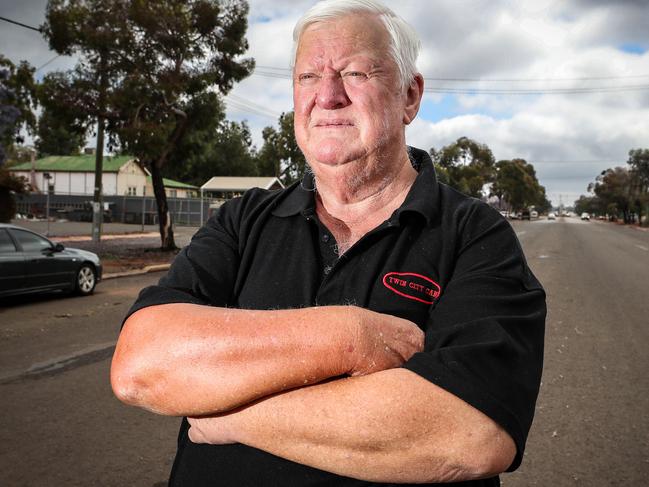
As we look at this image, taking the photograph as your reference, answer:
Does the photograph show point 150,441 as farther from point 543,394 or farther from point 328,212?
point 543,394

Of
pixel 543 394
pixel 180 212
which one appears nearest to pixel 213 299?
pixel 543 394

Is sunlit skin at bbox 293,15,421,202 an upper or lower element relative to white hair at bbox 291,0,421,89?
lower

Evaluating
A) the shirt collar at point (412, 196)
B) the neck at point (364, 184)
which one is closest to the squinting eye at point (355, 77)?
the neck at point (364, 184)

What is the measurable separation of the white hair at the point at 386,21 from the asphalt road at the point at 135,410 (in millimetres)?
2940

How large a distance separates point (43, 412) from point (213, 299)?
153 inches

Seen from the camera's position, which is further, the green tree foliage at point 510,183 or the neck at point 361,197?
the green tree foliage at point 510,183

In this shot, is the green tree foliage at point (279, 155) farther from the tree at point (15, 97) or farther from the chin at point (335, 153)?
the chin at point (335, 153)

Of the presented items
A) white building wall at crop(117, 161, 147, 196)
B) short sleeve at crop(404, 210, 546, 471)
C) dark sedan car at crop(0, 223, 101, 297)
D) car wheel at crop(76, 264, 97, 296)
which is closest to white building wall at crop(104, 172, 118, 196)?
white building wall at crop(117, 161, 147, 196)

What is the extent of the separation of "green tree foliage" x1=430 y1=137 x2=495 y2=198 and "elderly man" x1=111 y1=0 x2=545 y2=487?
66490 mm

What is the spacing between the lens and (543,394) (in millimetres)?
5484

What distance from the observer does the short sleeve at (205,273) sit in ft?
5.56

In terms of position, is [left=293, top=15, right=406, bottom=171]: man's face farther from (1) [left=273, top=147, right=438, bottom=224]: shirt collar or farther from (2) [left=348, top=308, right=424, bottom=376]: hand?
(2) [left=348, top=308, right=424, bottom=376]: hand

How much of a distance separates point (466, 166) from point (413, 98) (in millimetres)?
78973

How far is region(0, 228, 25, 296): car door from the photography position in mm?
9734
